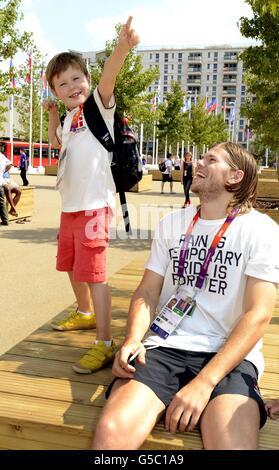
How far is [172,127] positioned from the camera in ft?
129

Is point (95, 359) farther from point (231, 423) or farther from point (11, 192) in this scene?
point (11, 192)

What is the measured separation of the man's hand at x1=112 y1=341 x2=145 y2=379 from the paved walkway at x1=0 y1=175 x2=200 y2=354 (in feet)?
7.26

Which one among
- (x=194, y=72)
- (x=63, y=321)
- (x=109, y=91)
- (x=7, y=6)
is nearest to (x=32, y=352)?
(x=63, y=321)

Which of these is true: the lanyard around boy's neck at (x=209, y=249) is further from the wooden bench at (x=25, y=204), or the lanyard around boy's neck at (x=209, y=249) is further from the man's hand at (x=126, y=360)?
the wooden bench at (x=25, y=204)

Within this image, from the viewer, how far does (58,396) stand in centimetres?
226

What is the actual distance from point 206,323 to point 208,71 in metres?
134

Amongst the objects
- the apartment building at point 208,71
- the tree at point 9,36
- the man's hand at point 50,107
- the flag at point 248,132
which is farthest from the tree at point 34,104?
the apartment building at point 208,71

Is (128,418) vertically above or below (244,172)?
below

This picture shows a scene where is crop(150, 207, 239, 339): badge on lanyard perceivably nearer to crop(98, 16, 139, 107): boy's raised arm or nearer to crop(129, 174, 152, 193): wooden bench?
crop(98, 16, 139, 107): boy's raised arm

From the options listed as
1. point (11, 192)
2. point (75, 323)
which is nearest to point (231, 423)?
point (75, 323)

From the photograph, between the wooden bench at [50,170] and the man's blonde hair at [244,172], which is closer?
the man's blonde hair at [244,172]

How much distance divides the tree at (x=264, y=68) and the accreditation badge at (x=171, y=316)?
28.6 ft

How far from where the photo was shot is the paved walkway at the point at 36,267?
4902 mm

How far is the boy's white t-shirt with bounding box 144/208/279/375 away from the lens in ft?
7.23
